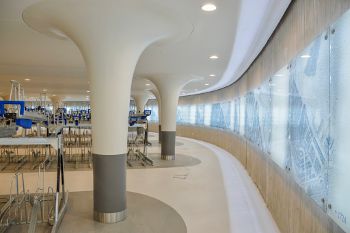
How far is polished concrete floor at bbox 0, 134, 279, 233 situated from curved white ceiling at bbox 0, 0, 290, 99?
9.32ft

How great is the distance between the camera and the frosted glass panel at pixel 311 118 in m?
2.09

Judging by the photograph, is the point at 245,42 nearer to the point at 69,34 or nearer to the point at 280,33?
the point at 280,33

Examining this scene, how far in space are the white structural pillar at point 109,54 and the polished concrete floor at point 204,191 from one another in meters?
1.27

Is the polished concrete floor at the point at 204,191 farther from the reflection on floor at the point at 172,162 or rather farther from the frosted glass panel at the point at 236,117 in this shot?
the frosted glass panel at the point at 236,117

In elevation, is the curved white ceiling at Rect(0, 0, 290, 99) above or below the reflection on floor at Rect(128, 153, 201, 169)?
above

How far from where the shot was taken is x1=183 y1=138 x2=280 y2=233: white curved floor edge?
404cm

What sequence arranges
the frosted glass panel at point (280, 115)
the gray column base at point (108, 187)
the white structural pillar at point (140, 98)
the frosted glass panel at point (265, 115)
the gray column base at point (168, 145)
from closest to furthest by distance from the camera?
the frosted glass panel at point (280, 115) → the gray column base at point (108, 187) → the frosted glass panel at point (265, 115) → the gray column base at point (168, 145) → the white structural pillar at point (140, 98)

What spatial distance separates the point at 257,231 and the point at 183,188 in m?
2.32

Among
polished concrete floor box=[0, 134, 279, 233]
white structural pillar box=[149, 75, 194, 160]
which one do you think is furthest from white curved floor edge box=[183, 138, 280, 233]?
white structural pillar box=[149, 75, 194, 160]

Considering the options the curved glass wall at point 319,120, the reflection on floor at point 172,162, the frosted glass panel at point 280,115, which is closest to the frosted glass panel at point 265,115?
the frosted glass panel at point 280,115

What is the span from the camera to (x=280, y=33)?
399 cm

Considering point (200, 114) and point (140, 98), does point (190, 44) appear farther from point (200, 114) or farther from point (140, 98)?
point (140, 98)

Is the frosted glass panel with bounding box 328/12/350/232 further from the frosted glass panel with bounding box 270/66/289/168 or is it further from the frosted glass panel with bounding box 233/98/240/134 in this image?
the frosted glass panel with bounding box 233/98/240/134

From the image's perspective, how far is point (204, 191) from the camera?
19.1ft
